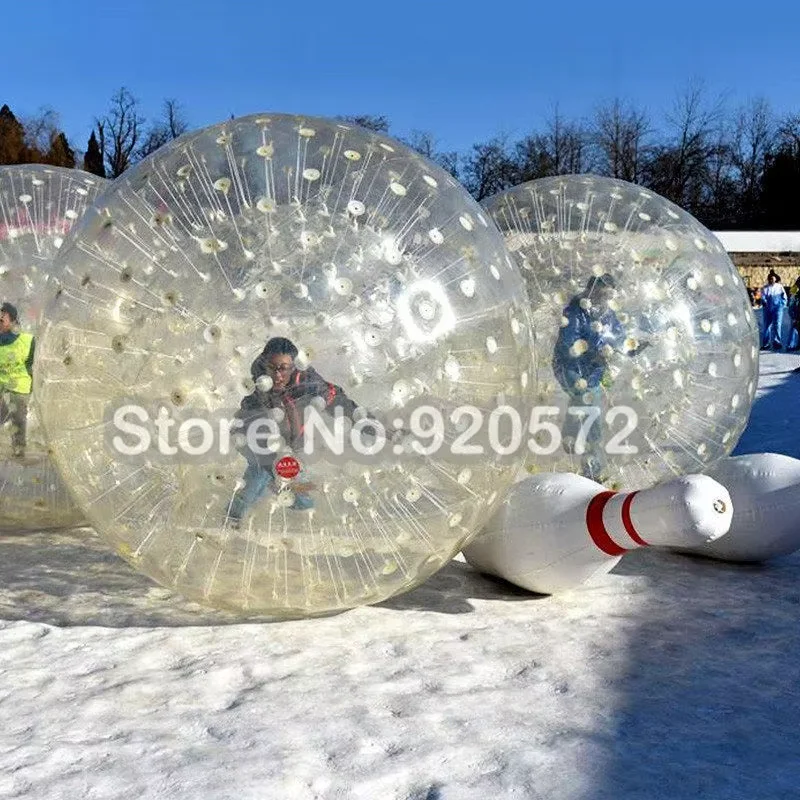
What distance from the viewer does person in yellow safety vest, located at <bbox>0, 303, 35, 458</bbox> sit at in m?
4.79

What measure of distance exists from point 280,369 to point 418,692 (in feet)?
3.45

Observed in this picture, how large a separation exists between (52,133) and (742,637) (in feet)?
208

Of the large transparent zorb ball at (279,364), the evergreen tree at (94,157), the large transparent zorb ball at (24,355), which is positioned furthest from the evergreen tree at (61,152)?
the large transparent zorb ball at (279,364)

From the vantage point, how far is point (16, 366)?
479 cm

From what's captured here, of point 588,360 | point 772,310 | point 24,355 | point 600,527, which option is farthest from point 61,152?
point 600,527

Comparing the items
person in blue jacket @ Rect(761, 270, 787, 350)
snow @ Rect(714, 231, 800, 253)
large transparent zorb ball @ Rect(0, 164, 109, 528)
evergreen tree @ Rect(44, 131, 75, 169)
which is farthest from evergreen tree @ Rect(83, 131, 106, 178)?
large transparent zorb ball @ Rect(0, 164, 109, 528)

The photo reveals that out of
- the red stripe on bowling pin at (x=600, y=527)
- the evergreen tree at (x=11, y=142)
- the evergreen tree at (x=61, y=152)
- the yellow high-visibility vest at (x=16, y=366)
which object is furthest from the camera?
the evergreen tree at (x=61, y=152)

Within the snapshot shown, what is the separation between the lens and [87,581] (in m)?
4.53

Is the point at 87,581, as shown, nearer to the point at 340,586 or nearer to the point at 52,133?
the point at 340,586

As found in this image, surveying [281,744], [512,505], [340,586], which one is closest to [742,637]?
[512,505]

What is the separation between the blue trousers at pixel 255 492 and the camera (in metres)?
3.41

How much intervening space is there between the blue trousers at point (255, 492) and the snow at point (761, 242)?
35694 mm

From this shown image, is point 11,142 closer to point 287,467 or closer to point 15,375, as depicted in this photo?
point 15,375

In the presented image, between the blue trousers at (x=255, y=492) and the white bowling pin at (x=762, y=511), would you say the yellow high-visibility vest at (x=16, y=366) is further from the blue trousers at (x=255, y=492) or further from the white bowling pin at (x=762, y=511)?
the white bowling pin at (x=762, y=511)
